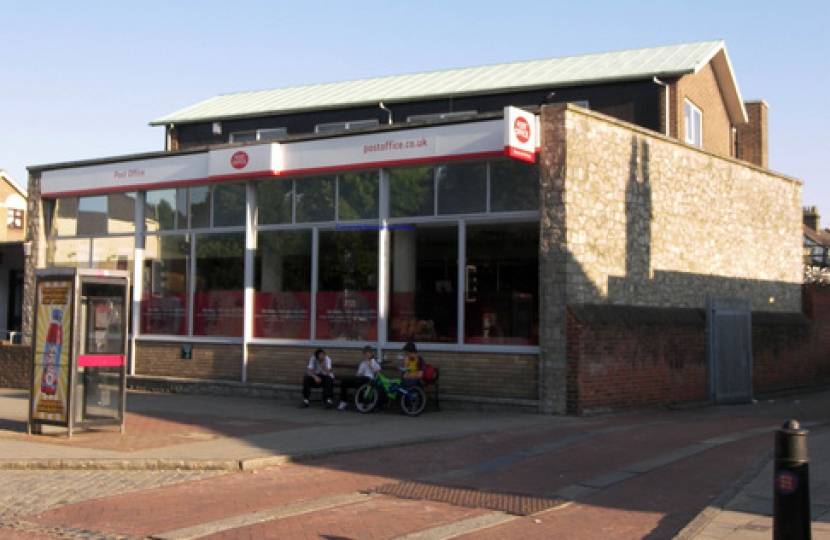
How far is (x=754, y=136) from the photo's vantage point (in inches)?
1287

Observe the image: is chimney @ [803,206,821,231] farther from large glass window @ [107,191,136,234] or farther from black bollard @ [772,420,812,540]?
black bollard @ [772,420,812,540]

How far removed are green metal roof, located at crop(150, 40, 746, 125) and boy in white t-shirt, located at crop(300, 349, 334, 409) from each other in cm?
1232

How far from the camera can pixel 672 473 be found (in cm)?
1055

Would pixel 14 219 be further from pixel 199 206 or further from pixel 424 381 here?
pixel 424 381

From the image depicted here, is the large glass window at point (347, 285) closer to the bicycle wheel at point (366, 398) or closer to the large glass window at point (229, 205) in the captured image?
the bicycle wheel at point (366, 398)

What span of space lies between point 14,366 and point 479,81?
15623mm

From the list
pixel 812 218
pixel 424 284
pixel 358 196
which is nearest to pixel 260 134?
pixel 358 196

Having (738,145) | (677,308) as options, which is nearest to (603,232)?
(677,308)

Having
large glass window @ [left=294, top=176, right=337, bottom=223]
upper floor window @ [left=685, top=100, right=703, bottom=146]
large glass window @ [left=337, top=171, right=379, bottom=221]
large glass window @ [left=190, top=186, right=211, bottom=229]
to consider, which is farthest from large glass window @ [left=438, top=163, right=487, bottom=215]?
upper floor window @ [left=685, top=100, right=703, bottom=146]

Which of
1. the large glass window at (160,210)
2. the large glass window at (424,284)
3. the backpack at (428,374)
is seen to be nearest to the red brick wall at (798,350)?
the large glass window at (424,284)

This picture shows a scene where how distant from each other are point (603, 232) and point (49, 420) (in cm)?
1003

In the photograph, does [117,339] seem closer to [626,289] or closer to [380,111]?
[626,289]

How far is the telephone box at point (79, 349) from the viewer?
42.8 ft

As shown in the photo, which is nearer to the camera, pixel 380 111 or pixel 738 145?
pixel 380 111
